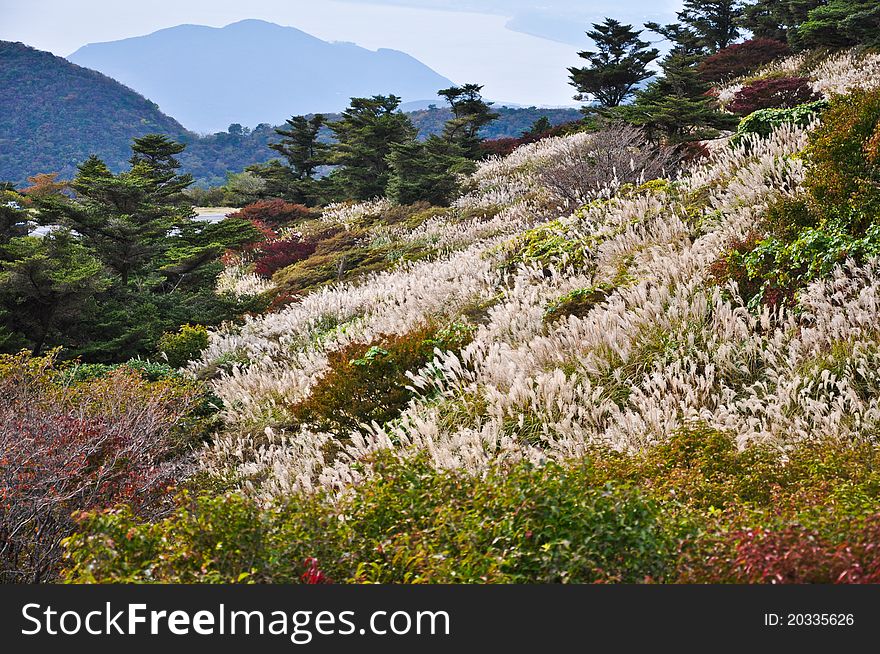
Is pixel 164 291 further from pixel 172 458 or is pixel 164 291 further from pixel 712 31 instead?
pixel 712 31

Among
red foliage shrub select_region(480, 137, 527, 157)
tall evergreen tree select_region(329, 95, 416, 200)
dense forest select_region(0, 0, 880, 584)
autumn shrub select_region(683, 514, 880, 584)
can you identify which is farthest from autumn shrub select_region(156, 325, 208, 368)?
red foliage shrub select_region(480, 137, 527, 157)

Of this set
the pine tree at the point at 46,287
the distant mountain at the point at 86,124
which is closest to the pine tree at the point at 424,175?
the pine tree at the point at 46,287

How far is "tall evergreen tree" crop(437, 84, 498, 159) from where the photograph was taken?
1160 inches

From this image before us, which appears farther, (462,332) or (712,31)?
(712,31)

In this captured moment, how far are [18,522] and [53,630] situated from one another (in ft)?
7.32

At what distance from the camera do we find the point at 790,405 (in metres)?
3.71

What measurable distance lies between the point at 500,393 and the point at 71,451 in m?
Result: 3.46

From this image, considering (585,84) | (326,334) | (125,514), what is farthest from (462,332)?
(585,84)

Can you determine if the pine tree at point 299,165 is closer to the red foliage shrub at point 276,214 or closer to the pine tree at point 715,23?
the red foliage shrub at point 276,214

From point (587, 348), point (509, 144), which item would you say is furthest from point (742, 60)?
point (587, 348)

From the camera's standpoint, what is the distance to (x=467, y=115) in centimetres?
3022

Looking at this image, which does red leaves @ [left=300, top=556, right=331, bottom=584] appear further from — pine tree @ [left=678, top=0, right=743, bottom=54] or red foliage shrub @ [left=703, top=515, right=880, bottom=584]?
pine tree @ [left=678, top=0, right=743, bottom=54]

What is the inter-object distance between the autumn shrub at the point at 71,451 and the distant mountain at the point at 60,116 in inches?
4045

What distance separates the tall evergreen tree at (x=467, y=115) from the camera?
29.5m
